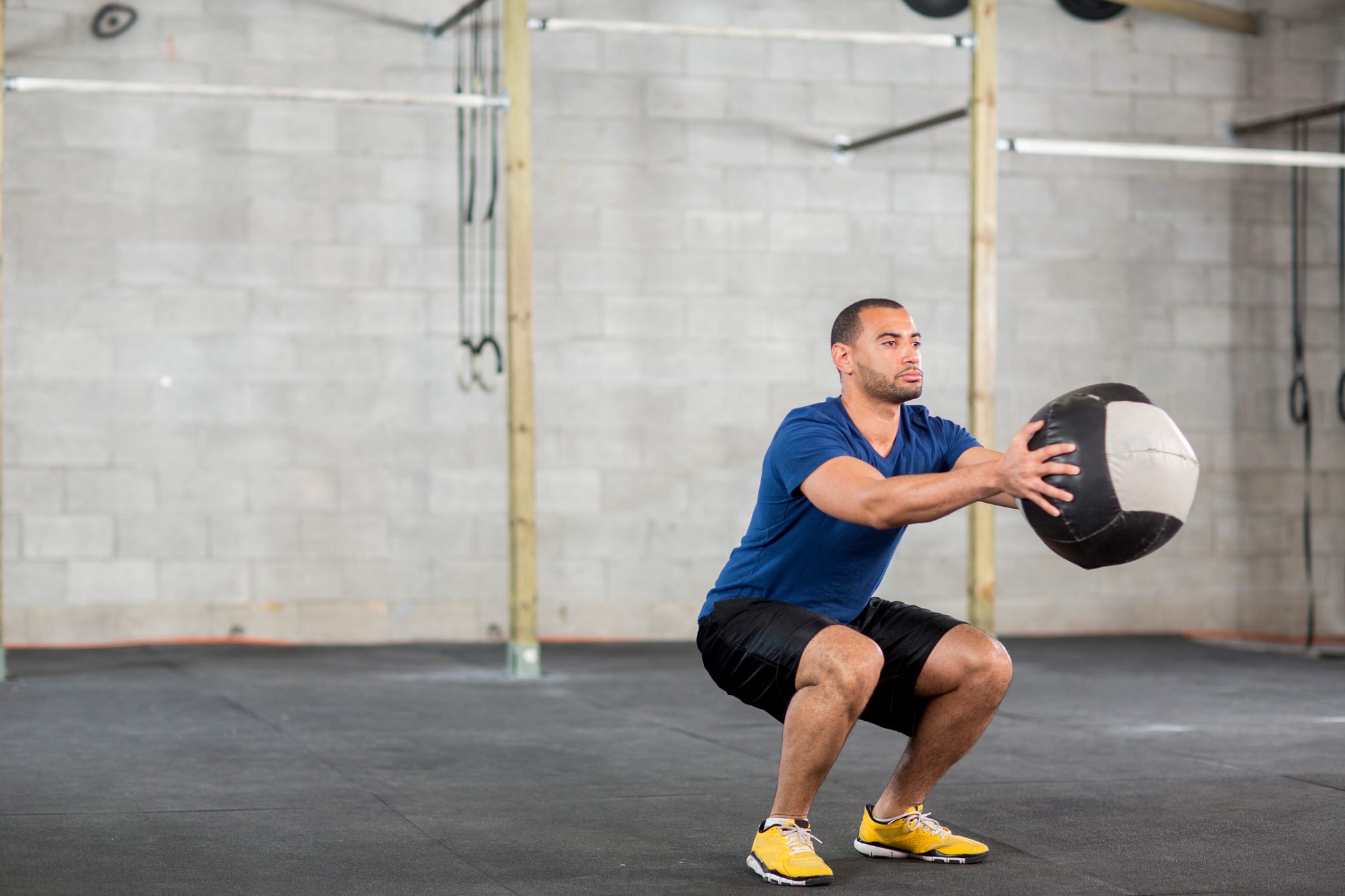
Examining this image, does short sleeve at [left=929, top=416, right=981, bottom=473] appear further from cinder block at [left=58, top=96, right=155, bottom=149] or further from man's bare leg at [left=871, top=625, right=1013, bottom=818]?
cinder block at [left=58, top=96, right=155, bottom=149]

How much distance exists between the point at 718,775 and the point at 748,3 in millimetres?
4433

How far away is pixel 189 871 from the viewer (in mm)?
2617

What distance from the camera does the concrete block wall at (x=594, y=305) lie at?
254 inches

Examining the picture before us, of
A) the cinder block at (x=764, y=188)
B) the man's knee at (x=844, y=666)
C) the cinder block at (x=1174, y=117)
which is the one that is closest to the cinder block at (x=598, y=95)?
the cinder block at (x=764, y=188)

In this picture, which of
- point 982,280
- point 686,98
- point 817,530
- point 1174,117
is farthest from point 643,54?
point 817,530

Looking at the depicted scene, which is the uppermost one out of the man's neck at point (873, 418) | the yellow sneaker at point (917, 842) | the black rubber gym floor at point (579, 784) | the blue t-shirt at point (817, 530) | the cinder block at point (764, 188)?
the cinder block at point (764, 188)

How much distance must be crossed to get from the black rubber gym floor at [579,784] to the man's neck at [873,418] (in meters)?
0.77

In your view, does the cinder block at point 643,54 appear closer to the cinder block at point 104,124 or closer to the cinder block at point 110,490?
the cinder block at point 104,124

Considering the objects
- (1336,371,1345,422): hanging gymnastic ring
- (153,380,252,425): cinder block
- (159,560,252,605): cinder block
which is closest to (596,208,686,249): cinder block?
(153,380,252,425): cinder block

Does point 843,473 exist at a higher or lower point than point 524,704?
A: higher

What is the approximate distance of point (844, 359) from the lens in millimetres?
2766

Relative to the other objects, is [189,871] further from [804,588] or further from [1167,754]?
[1167,754]

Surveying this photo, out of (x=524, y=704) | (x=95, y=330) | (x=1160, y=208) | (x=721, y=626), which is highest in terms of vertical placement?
(x=1160, y=208)

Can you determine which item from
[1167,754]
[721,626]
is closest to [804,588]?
[721,626]
